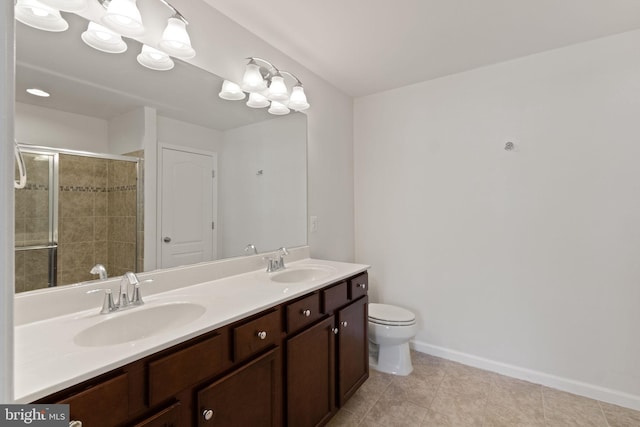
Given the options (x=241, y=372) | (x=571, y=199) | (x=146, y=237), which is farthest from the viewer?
(x=571, y=199)

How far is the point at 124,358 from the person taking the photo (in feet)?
2.49

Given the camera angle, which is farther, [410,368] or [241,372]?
[410,368]

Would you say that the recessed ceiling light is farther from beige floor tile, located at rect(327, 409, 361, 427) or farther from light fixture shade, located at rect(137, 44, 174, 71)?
beige floor tile, located at rect(327, 409, 361, 427)

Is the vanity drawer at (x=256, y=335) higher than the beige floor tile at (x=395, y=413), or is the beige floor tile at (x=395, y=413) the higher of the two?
the vanity drawer at (x=256, y=335)

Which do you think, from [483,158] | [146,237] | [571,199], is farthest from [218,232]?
[571,199]

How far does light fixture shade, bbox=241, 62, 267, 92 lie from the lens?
69.5 inches

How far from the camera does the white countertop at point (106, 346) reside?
68cm

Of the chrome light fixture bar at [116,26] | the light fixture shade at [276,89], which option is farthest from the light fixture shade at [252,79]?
the chrome light fixture bar at [116,26]

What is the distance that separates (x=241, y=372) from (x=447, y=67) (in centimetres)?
253

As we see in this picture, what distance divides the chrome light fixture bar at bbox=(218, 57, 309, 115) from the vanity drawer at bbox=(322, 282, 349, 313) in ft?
4.21

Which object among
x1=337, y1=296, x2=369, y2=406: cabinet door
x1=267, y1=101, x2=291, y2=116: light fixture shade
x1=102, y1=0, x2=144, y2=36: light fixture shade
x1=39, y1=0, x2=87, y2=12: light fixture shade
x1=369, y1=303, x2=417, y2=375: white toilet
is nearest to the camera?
x1=39, y1=0, x2=87, y2=12: light fixture shade

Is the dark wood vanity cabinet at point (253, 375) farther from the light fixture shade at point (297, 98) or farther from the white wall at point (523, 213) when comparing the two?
the light fixture shade at point (297, 98)

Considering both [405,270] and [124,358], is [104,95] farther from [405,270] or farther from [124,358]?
[405,270]

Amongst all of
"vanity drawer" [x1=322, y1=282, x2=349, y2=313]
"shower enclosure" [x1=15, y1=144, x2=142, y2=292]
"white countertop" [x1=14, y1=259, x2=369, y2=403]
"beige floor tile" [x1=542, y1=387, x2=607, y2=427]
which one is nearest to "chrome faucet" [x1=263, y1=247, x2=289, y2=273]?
"white countertop" [x1=14, y1=259, x2=369, y2=403]
